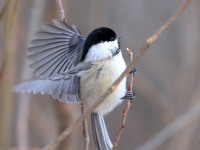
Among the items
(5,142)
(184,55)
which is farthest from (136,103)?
(5,142)

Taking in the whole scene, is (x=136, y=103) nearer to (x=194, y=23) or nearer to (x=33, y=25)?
(x=194, y=23)

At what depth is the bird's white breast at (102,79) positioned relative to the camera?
1005 millimetres

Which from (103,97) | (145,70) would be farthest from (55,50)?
(145,70)

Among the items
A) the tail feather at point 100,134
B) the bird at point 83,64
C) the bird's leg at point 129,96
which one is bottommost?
the tail feather at point 100,134

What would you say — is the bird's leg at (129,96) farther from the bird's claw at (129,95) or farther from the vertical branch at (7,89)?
the vertical branch at (7,89)

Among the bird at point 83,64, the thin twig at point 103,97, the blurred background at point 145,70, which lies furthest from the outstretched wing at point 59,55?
the blurred background at point 145,70

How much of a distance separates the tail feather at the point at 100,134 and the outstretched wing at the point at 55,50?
14 centimetres

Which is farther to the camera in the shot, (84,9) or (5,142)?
(84,9)

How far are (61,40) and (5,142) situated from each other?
2.08 ft

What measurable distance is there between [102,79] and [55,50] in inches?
5.8

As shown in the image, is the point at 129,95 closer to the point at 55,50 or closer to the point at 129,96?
the point at 129,96

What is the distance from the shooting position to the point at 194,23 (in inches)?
70.7

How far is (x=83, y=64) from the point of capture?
3.39 feet

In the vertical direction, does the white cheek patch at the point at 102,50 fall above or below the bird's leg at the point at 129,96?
above
